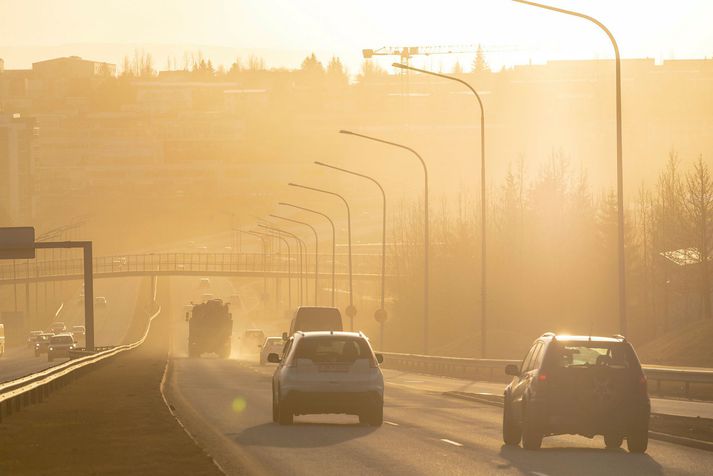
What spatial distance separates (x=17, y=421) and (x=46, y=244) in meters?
45.2

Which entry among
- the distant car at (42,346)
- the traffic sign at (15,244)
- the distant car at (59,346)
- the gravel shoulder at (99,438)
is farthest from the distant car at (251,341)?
the gravel shoulder at (99,438)

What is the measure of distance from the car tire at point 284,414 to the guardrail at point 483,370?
49.9ft

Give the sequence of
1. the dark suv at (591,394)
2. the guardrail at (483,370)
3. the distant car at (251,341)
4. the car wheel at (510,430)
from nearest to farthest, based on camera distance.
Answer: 1. the dark suv at (591,394)
2. the car wheel at (510,430)
3. the guardrail at (483,370)
4. the distant car at (251,341)

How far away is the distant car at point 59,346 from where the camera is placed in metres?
96.9

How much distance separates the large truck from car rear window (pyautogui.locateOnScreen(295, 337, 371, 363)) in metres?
68.8

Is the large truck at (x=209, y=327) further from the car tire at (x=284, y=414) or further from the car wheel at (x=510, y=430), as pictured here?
the car wheel at (x=510, y=430)

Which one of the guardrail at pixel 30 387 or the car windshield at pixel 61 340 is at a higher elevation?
the guardrail at pixel 30 387

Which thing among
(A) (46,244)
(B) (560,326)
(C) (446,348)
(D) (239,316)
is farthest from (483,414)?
(D) (239,316)

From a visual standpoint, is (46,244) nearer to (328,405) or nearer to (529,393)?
(328,405)

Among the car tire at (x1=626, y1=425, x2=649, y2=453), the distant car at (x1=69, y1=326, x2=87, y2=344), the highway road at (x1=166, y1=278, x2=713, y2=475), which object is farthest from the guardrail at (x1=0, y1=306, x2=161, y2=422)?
the distant car at (x1=69, y1=326, x2=87, y2=344)

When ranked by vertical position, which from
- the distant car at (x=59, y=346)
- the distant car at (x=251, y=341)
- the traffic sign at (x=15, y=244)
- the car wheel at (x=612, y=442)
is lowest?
the distant car at (x=251, y=341)

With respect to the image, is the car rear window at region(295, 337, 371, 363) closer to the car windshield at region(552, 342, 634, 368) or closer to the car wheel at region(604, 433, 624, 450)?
the car wheel at region(604, 433, 624, 450)

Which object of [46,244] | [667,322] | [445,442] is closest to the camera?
[445,442]

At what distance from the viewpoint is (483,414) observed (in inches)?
1302
